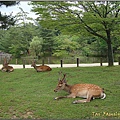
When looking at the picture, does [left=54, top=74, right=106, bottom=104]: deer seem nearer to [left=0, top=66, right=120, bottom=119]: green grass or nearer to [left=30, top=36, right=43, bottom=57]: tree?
[left=0, top=66, right=120, bottom=119]: green grass

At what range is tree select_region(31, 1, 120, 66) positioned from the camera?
18.5 ft

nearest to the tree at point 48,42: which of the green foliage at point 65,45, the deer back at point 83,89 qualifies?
the green foliage at point 65,45

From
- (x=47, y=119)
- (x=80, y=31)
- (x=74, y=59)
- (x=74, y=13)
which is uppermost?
(x=74, y=13)

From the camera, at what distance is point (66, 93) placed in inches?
130

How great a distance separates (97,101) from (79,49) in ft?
23.3

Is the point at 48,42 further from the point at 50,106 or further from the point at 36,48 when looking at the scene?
the point at 50,106

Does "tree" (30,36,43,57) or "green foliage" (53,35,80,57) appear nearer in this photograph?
"tree" (30,36,43,57)

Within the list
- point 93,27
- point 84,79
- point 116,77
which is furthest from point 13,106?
point 93,27

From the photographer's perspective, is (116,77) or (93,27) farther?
(93,27)

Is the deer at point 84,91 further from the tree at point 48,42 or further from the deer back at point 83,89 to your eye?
the tree at point 48,42

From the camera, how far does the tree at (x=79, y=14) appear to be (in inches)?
222

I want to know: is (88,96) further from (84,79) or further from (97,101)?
(84,79)

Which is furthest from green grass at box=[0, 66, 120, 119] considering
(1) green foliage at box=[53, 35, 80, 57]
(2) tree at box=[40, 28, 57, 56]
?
(1) green foliage at box=[53, 35, 80, 57]

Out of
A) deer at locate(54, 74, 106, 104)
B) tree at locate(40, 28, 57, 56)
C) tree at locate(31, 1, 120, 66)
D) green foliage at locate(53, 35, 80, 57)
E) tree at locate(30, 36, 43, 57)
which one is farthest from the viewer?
green foliage at locate(53, 35, 80, 57)
